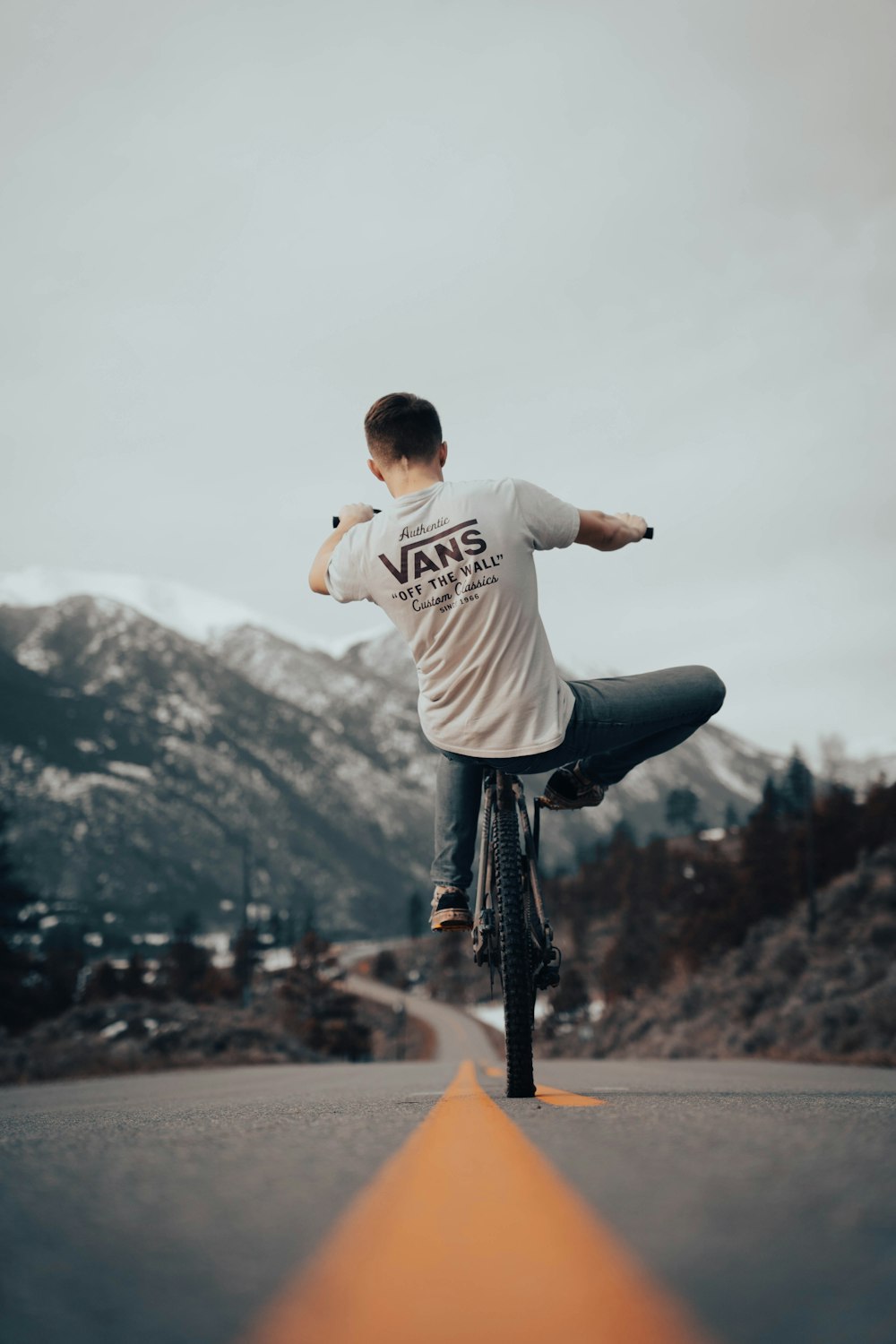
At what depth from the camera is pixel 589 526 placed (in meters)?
4.36

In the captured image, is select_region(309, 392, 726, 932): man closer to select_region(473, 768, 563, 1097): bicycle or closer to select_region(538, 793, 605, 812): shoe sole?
select_region(473, 768, 563, 1097): bicycle

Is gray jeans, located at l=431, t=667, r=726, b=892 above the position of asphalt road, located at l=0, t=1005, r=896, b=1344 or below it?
above

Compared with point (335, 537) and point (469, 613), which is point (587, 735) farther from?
point (335, 537)

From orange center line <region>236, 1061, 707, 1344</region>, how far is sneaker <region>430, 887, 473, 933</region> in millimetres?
2972

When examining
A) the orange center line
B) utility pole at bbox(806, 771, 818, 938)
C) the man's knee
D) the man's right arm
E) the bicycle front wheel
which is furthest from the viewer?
utility pole at bbox(806, 771, 818, 938)

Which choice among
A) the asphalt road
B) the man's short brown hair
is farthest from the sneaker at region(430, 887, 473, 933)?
the asphalt road

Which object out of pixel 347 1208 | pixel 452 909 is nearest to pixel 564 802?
pixel 452 909

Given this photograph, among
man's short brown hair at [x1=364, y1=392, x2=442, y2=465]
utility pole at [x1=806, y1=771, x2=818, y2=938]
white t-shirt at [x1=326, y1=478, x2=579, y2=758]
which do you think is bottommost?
utility pole at [x1=806, y1=771, x2=818, y2=938]

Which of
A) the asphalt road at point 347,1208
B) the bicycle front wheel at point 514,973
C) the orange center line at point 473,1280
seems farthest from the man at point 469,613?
the orange center line at point 473,1280

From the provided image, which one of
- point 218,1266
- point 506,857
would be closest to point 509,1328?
point 218,1266

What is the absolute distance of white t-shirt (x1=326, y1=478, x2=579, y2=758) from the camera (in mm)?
4117

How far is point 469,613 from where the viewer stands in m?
4.14

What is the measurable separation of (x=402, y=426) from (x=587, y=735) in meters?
1.51

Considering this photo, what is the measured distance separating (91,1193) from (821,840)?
5019 centimetres
